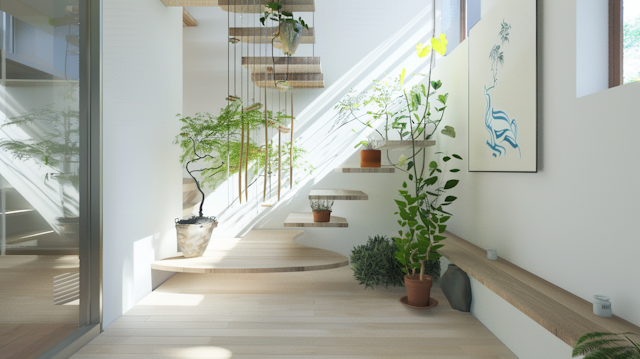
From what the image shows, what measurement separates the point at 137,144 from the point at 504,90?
259 centimetres

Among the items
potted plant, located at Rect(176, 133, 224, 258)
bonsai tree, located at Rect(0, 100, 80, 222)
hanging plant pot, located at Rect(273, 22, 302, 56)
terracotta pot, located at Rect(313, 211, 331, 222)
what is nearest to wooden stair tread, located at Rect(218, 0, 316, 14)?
hanging plant pot, located at Rect(273, 22, 302, 56)

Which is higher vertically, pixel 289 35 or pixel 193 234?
pixel 289 35

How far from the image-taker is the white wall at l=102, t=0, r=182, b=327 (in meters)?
2.42

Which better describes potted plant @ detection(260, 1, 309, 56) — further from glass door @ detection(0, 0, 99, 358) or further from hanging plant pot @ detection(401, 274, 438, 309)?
hanging plant pot @ detection(401, 274, 438, 309)

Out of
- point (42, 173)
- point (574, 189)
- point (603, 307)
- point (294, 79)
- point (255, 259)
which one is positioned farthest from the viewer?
point (294, 79)

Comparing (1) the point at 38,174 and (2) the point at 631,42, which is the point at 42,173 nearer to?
(1) the point at 38,174

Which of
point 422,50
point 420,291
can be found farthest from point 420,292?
point 422,50

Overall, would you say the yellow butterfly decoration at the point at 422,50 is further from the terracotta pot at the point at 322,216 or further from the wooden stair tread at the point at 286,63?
the terracotta pot at the point at 322,216

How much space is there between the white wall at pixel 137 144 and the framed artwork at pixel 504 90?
252 centimetres

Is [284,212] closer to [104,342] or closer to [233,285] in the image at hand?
[233,285]

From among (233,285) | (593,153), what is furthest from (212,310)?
(593,153)

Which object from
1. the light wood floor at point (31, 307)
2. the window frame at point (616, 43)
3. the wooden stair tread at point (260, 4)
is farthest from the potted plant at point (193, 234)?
the window frame at point (616, 43)

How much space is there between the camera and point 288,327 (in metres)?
2.43

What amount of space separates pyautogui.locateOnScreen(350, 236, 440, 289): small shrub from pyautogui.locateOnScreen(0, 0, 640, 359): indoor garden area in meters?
0.02
